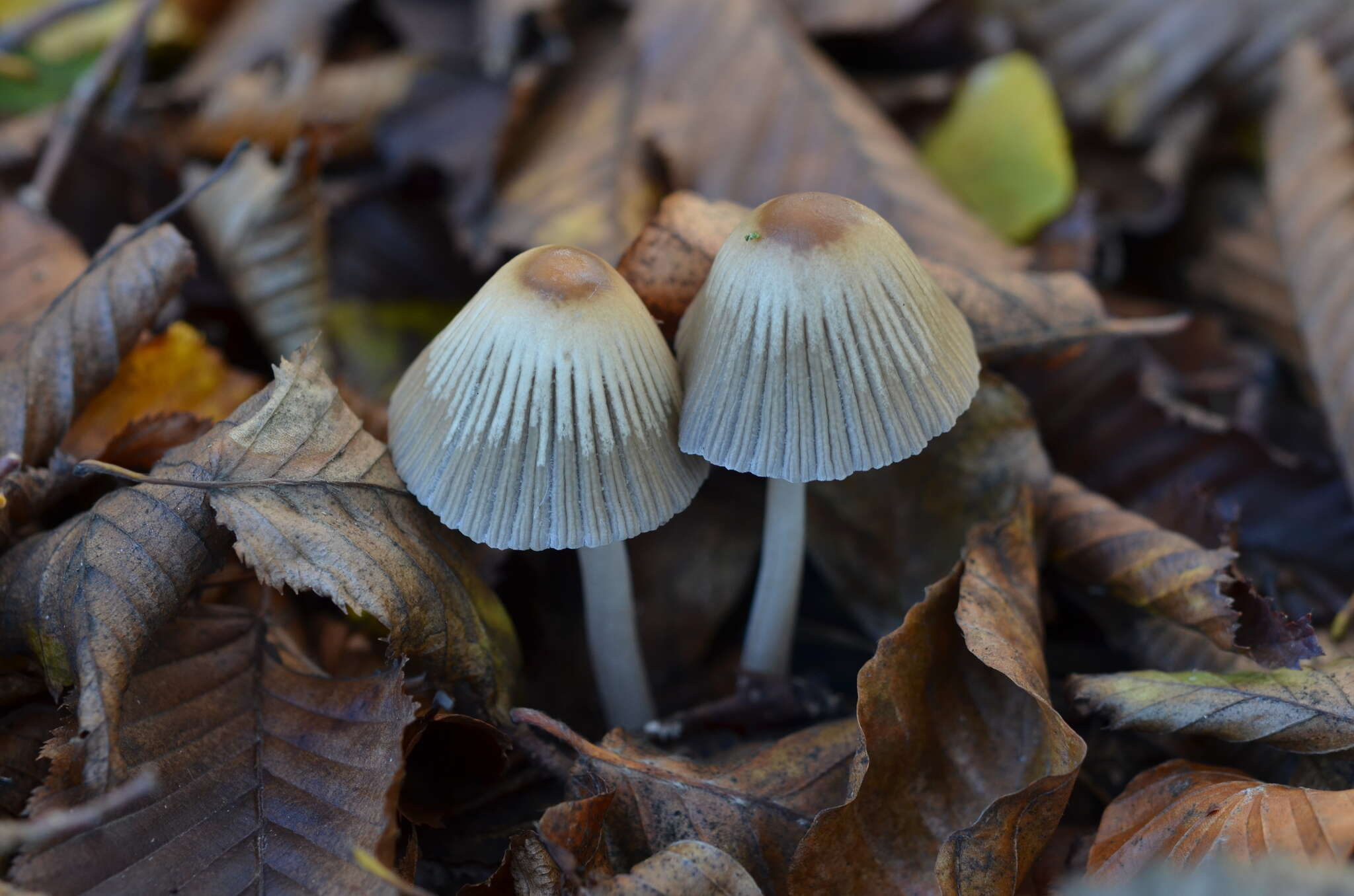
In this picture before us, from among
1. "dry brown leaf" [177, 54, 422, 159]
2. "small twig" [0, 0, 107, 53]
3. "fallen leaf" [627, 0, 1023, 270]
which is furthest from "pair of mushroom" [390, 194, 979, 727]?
"small twig" [0, 0, 107, 53]

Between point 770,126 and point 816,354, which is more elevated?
point 770,126

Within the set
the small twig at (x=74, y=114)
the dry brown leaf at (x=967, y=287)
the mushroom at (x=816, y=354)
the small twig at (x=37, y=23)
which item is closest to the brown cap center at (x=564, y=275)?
the mushroom at (x=816, y=354)

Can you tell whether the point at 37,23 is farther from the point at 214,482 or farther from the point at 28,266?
the point at 214,482

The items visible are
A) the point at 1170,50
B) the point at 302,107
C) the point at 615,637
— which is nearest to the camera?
the point at 615,637

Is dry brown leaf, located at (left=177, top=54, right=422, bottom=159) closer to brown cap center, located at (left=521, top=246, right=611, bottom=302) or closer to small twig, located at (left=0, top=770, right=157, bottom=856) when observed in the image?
brown cap center, located at (left=521, top=246, right=611, bottom=302)

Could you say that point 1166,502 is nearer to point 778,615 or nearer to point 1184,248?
point 778,615

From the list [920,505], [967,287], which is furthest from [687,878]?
[967,287]

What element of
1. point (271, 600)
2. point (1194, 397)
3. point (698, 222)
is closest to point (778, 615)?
point (698, 222)
